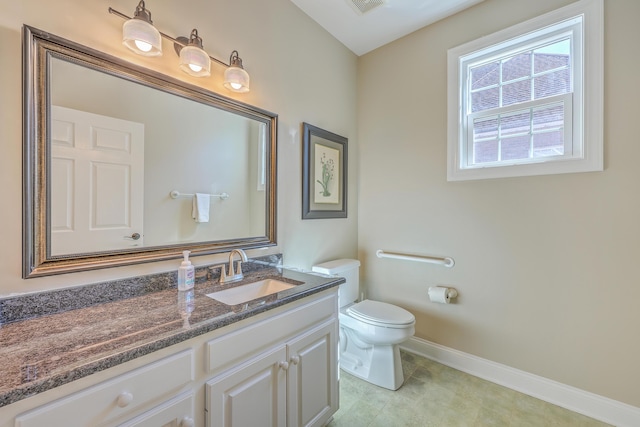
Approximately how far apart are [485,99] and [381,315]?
1766mm

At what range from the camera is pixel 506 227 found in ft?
5.95

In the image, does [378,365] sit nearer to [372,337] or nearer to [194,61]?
[372,337]

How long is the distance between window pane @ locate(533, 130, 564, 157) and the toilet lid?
54.7 inches

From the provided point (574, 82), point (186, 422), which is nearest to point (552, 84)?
point (574, 82)

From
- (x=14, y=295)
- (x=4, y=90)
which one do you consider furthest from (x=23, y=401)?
(x=4, y=90)

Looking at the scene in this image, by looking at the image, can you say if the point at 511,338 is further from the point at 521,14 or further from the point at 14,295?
the point at 14,295

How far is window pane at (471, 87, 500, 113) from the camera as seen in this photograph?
6.29ft

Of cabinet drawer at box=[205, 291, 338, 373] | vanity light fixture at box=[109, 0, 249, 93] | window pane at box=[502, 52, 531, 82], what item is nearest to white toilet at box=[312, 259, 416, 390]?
cabinet drawer at box=[205, 291, 338, 373]

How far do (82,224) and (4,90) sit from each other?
503 millimetres

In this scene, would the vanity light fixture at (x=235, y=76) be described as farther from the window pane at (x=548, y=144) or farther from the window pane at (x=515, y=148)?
the window pane at (x=548, y=144)

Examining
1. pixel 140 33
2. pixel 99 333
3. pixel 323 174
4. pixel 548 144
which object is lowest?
pixel 99 333

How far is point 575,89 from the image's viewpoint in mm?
1610

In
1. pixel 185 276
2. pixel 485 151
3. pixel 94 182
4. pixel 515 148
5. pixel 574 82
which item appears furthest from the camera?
pixel 485 151

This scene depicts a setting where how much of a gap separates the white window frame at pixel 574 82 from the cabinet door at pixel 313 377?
152 centimetres
